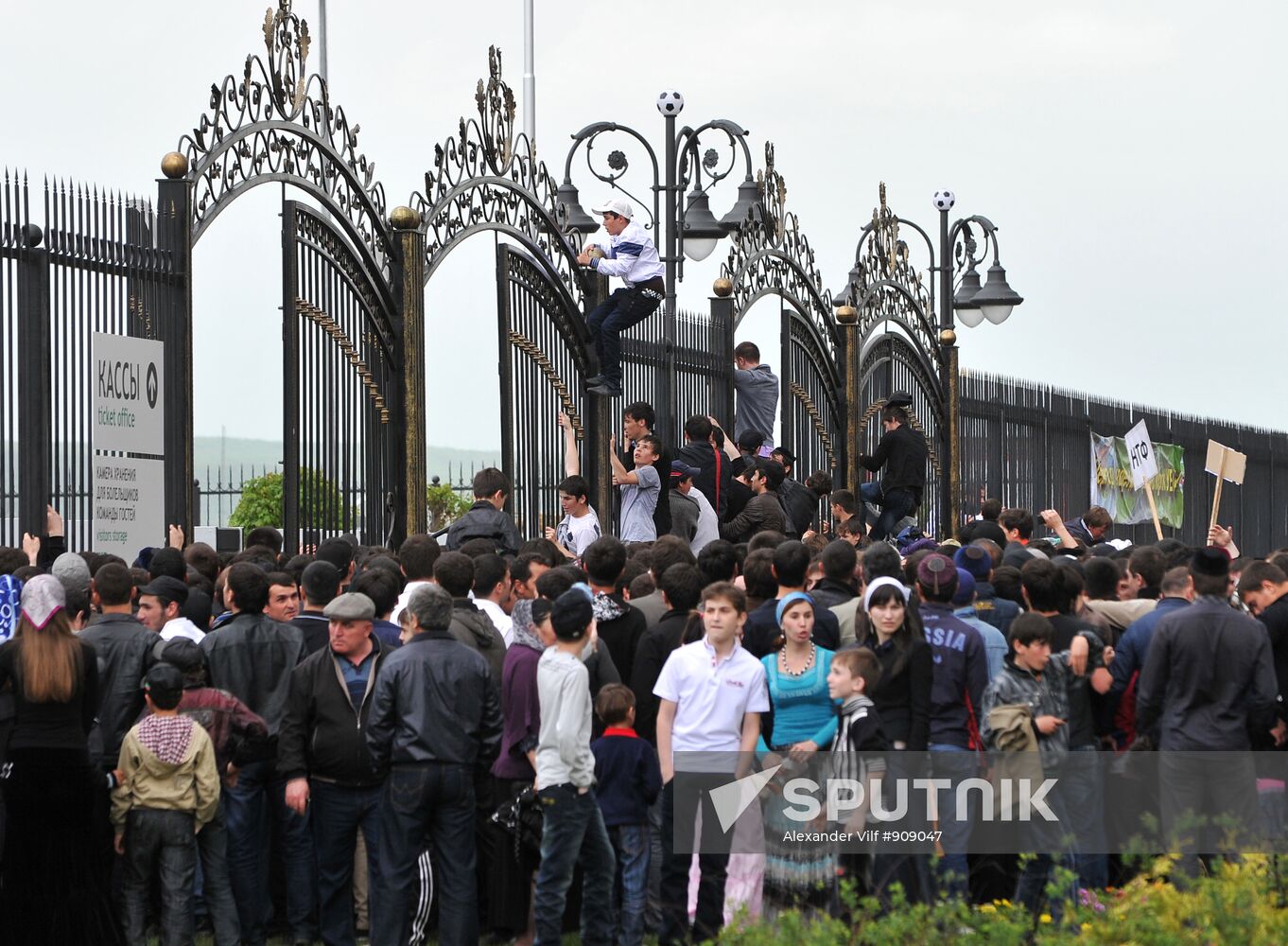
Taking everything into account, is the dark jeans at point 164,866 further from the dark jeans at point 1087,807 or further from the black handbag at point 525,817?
the dark jeans at point 1087,807

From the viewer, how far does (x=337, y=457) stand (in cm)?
1443

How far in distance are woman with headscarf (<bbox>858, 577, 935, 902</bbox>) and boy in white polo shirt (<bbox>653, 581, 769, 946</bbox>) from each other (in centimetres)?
52

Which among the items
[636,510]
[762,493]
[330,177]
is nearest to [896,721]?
[636,510]

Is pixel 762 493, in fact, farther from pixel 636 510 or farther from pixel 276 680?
pixel 276 680

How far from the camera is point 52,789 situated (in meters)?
8.31

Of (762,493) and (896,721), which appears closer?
(896,721)

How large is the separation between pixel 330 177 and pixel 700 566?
19.6 ft

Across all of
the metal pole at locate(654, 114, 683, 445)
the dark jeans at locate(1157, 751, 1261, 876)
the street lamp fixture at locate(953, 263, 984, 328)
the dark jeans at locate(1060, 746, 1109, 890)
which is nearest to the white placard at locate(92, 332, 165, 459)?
the metal pole at locate(654, 114, 683, 445)

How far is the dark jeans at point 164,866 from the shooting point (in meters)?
8.58

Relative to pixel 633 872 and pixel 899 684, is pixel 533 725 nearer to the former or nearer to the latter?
pixel 633 872

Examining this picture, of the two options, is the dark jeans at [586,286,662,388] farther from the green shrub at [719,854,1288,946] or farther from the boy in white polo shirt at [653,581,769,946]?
the green shrub at [719,854,1288,946]

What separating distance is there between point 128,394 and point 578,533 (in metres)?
2.87

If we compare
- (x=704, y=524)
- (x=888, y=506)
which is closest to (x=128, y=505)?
(x=704, y=524)

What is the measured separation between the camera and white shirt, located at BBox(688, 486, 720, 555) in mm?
14141
